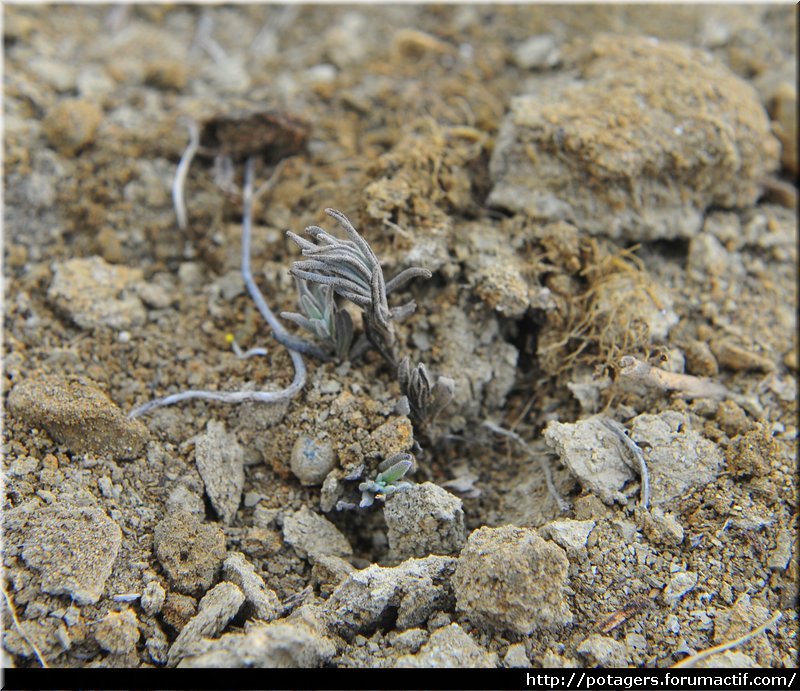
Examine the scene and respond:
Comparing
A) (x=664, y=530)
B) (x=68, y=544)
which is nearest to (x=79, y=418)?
(x=68, y=544)

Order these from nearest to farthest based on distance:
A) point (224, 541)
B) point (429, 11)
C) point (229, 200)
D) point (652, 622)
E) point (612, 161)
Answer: point (652, 622) → point (224, 541) → point (612, 161) → point (229, 200) → point (429, 11)

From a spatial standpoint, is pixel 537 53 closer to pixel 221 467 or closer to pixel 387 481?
pixel 387 481

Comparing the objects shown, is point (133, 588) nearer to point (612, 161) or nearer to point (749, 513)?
point (749, 513)

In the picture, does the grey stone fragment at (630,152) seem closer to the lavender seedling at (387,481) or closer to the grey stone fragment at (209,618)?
the lavender seedling at (387,481)

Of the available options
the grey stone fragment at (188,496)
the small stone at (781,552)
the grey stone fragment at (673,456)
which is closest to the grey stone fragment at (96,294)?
the grey stone fragment at (188,496)

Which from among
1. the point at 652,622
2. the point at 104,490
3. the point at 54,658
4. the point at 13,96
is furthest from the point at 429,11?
the point at 54,658
